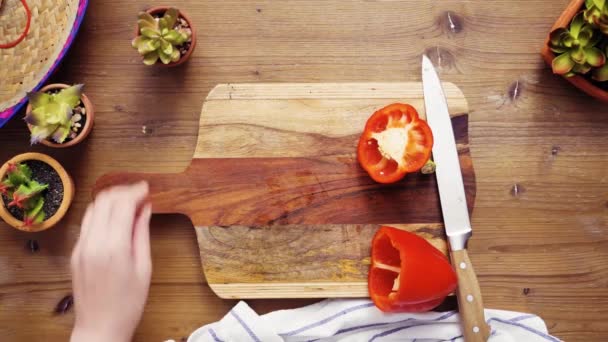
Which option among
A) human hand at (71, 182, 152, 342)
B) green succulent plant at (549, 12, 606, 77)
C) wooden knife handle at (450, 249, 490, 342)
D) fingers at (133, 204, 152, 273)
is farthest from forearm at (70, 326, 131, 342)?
green succulent plant at (549, 12, 606, 77)

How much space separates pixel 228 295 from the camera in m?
1.09

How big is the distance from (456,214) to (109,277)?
664 mm

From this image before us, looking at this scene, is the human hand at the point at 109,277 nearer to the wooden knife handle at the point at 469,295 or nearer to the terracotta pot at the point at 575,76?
the wooden knife handle at the point at 469,295

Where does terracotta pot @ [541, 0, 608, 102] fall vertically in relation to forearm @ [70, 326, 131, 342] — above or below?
above

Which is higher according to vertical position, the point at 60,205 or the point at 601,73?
the point at 601,73

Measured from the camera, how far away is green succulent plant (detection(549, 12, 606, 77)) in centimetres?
98

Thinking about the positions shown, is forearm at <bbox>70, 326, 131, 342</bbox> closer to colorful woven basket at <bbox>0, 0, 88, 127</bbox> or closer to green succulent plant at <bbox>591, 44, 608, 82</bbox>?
colorful woven basket at <bbox>0, 0, 88, 127</bbox>

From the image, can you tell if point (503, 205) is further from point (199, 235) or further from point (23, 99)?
point (23, 99)

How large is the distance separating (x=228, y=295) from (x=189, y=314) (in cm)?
11

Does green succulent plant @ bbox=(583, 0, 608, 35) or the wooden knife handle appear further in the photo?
the wooden knife handle

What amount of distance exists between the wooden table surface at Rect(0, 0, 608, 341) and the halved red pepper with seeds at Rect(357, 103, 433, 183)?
0.42 feet

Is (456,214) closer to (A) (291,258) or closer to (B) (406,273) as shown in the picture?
(B) (406,273)

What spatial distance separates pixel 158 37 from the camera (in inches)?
40.1

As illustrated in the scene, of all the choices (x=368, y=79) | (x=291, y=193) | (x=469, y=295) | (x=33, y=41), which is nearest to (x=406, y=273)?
(x=469, y=295)
